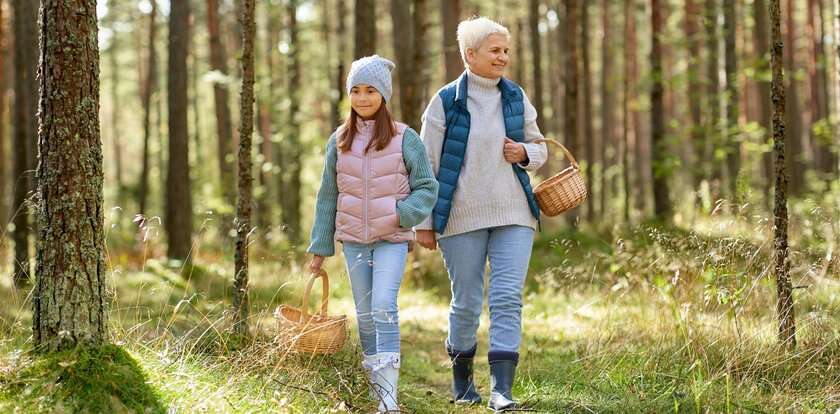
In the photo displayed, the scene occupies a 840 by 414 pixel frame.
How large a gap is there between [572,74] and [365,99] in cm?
1045

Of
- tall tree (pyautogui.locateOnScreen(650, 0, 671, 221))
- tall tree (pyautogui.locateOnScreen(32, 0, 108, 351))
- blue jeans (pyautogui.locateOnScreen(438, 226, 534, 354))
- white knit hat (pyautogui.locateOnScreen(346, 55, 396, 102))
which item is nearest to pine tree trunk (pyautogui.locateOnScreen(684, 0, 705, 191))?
tall tree (pyautogui.locateOnScreen(650, 0, 671, 221))

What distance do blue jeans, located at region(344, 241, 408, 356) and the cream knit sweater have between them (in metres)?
0.39

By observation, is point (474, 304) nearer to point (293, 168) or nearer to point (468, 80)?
point (468, 80)

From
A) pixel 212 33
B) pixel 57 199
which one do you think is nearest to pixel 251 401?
pixel 57 199

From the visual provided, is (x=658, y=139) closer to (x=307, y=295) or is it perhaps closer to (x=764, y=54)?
(x=764, y=54)

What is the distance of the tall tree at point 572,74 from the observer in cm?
1467

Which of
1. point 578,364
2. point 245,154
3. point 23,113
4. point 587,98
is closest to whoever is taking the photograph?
point 578,364

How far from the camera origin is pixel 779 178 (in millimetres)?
5875

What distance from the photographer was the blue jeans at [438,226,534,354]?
5.34 m

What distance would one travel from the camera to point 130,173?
160 feet

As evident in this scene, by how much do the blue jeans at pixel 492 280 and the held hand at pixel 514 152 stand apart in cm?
41

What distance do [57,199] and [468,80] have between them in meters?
2.50

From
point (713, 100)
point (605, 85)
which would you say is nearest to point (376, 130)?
point (713, 100)

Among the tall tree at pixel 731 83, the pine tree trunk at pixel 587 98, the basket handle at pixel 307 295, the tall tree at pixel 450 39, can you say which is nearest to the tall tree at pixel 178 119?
the tall tree at pixel 450 39
